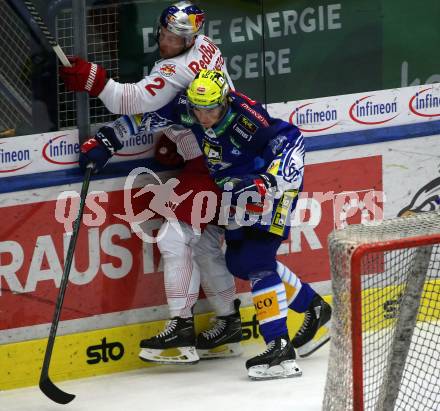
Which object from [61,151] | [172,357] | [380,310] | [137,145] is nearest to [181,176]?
[137,145]

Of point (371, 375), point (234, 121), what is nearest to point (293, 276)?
point (234, 121)

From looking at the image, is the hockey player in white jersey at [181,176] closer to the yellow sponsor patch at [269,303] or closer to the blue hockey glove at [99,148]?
the blue hockey glove at [99,148]

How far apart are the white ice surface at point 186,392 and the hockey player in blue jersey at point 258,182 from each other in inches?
4.9

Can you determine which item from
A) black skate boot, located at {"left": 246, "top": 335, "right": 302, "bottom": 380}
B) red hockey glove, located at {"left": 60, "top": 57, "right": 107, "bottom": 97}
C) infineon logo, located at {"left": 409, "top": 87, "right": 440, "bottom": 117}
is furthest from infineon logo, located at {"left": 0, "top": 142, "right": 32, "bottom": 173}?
infineon logo, located at {"left": 409, "top": 87, "right": 440, "bottom": 117}

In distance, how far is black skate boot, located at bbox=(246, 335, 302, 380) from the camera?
19.8 feet

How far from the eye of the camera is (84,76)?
5.86m

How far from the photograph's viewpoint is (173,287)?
241 inches

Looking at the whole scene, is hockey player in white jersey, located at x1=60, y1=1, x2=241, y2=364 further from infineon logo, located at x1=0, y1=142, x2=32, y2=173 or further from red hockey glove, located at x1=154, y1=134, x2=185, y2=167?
infineon logo, located at x1=0, y1=142, x2=32, y2=173

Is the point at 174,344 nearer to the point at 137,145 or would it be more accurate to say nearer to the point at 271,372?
the point at 271,372

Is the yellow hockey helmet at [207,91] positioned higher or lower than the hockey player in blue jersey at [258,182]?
higher

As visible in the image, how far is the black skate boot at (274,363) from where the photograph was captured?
6031 mm

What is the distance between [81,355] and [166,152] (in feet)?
3.14

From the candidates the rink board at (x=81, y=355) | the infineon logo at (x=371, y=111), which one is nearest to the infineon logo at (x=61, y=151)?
the rink board at (x=81, y=355)

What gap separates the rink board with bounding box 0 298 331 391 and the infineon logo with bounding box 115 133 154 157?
0.77m
